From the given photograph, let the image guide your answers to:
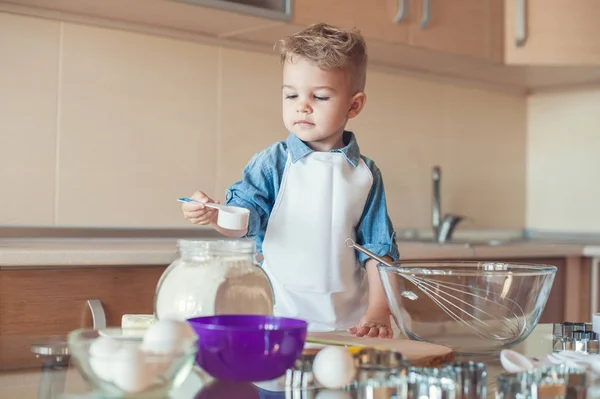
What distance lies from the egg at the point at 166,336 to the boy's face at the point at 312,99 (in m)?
0.54

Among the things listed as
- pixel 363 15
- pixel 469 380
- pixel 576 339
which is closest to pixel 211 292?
pixel 469 380

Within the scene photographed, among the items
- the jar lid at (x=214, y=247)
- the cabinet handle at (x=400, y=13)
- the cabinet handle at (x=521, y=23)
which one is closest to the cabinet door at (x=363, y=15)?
the cabinet handle at (x=400, y=13)

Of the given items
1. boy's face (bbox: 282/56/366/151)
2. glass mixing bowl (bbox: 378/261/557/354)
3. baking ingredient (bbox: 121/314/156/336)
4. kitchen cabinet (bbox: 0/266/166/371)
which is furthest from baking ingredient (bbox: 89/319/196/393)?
kitchen cabinet (bbox: 0/266/166/371)

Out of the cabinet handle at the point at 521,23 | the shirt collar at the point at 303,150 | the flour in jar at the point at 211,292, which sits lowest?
the flour in jar at the point at 211,292

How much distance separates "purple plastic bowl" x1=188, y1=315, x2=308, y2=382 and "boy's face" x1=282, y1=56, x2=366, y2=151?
1.62 feet

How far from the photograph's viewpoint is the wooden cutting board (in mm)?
688

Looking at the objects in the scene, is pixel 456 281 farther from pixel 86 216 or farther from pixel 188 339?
pixel 86 216

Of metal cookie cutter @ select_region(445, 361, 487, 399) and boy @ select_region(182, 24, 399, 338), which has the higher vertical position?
boy @ select_region(182, 24, 399, 338)

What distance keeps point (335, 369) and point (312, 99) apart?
1.77ft

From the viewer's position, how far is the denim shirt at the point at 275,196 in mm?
1106

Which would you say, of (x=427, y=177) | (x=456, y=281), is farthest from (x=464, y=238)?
(x=456, y=281)

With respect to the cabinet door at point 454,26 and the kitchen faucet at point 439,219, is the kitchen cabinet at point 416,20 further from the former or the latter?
the kitchen faucet at point 439,219

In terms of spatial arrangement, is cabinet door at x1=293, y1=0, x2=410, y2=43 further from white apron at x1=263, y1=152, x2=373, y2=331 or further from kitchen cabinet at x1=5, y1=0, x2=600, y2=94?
white apron at x1=263, y1=152, x2=373, y2=331

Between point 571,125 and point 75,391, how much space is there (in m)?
2.73
